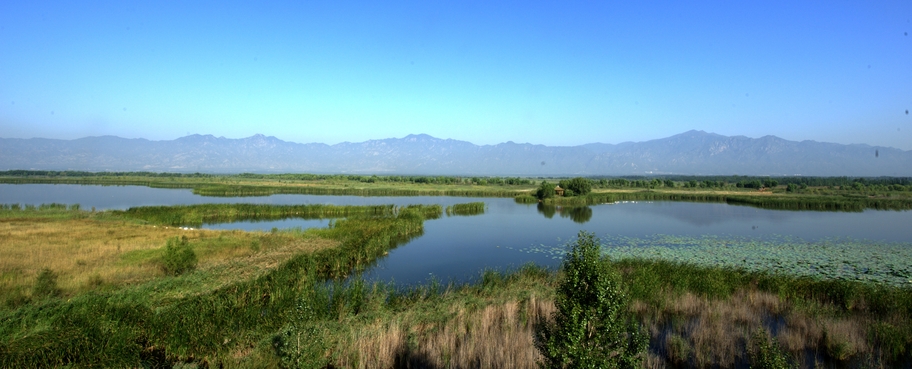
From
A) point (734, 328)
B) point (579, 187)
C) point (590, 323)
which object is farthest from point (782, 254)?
point (579, 187)

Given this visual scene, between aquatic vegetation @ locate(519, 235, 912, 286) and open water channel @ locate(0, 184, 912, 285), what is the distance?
44mm

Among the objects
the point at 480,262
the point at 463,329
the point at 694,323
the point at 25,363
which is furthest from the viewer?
the point at 480,262

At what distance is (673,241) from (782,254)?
5.53m

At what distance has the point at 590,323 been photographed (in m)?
5.50

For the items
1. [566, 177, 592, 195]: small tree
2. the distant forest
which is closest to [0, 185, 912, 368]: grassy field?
[566, 177, 592, 195]: small tree

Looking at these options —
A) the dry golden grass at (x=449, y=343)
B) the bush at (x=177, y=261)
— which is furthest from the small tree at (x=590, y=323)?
the bush at (x=177, y=261)

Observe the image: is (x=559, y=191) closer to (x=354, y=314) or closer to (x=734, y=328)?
(x=734, y=328)

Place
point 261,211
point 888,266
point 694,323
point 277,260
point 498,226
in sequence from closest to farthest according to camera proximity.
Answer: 1. point 694,323
2. point 277,260
3. point 888,266
4. point 498,226
5. point 261,211

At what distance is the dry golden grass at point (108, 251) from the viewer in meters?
12.9

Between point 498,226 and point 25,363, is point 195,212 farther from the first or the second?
point 25,363

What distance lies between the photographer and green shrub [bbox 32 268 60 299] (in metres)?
10.8

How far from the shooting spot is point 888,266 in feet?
59.3

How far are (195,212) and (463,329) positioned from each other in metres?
31.2

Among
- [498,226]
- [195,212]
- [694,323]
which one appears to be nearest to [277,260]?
[694,323]
